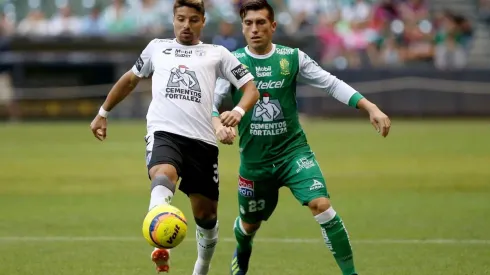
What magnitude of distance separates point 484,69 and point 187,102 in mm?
23980

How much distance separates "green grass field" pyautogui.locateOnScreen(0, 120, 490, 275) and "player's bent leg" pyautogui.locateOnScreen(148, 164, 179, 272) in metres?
1.32

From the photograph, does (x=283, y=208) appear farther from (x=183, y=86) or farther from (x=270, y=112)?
(x=183, y=86)

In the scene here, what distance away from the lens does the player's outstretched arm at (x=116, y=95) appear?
8719 mm

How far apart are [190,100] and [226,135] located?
645 mm

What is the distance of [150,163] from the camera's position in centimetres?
812

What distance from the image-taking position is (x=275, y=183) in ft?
29.3

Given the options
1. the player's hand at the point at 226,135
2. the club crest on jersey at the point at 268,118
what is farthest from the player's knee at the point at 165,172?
the club crest on jersey at the point at 268,118

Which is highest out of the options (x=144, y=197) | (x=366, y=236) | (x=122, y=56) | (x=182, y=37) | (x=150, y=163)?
(x=182, y=37)

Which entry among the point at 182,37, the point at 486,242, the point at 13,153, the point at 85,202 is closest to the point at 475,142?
the point at 13,153

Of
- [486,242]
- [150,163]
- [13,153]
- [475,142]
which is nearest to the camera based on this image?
[150,163]

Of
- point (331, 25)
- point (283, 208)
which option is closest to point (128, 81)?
point (283, 208)

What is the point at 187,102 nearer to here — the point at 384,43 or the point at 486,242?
the point at 486,242

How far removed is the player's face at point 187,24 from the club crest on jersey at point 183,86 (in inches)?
10.7

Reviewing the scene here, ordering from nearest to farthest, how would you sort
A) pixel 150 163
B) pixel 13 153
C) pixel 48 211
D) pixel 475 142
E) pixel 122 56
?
pixel 150 163 < pixel 48 211 < pixel 13 153 < pixel 475 142 < pixel 122 56
